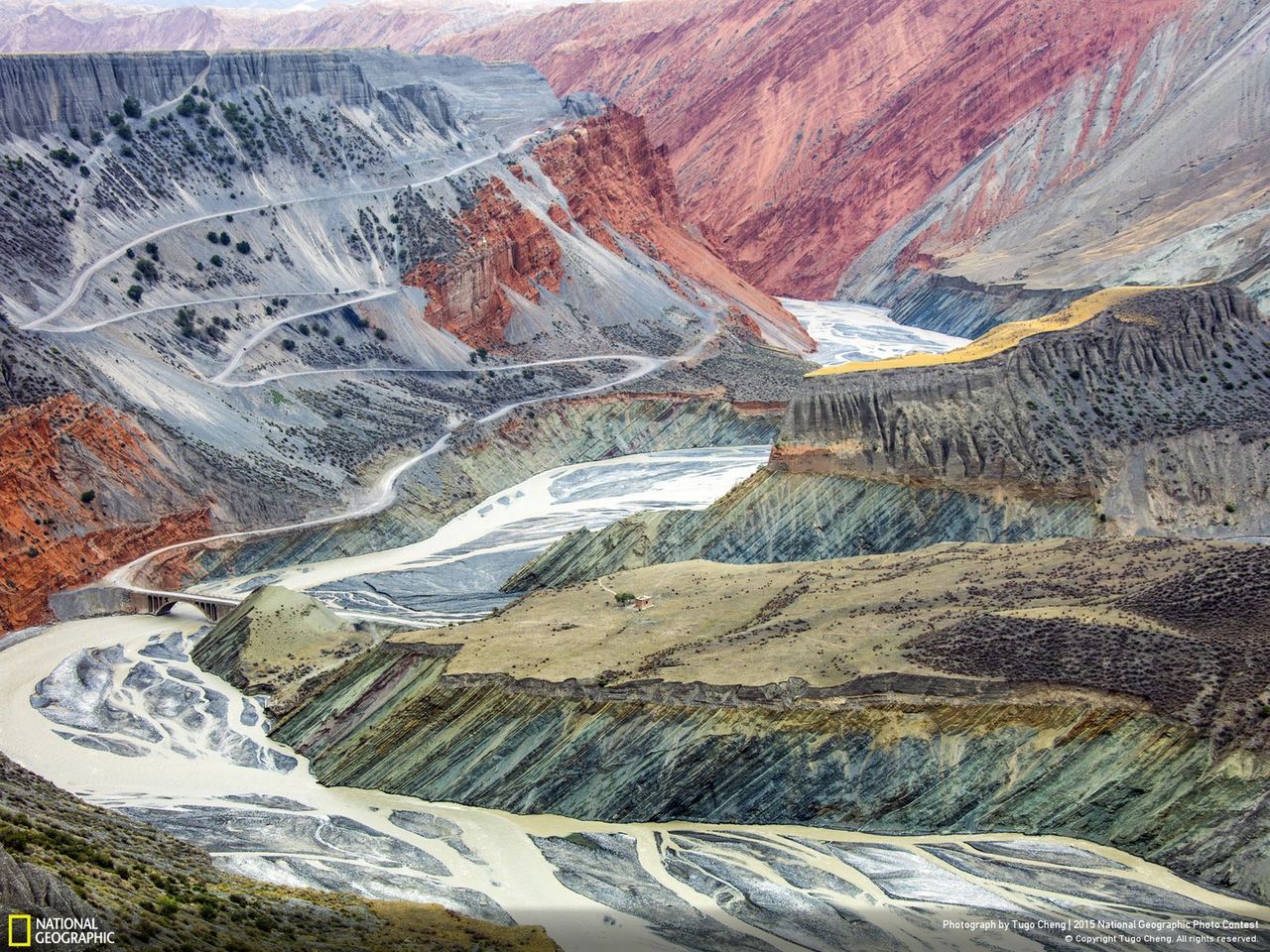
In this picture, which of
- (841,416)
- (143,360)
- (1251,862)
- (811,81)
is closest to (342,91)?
(143,360)

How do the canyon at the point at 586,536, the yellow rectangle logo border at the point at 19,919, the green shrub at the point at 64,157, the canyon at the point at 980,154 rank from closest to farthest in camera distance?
the yellow rectangle logo border at the point at 19,919 → the canyon at the point at 586,536 → the green shrub at the point at 64,157 → the canyon at the point at 980,154

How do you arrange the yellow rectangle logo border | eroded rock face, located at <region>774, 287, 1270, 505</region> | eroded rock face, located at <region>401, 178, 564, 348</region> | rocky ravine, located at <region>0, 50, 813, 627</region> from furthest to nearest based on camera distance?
eroded rock face, located at <region>401, 178, 564, 348</region>
rocky ravine, located at <region>0, 50, 813, 627</region>
eroded rock face, located at <region>774, 287, 1270, 505</region>
the yellow rectangle logo border

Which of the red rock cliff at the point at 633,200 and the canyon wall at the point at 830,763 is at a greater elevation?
the red rock cliff at the point at 633,200

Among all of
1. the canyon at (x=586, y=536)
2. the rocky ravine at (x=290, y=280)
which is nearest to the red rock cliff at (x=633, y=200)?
the rocky ravine at (x=290, y=280)

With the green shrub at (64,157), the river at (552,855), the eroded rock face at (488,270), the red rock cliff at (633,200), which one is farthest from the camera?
the red rock cliff at (633,200)

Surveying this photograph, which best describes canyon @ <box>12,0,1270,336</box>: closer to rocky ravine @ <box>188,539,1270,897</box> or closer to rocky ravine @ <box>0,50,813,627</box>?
rocky ravine @ <box>0,50,813,627</box>

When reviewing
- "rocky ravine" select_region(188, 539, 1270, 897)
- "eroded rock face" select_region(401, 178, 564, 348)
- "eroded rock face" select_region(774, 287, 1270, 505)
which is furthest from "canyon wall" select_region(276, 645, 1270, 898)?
"eroded rock face" select_region(401, 178, 564, 348)

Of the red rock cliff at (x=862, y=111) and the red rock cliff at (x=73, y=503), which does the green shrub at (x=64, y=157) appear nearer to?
the red rock cliff at (x=73, y=503)

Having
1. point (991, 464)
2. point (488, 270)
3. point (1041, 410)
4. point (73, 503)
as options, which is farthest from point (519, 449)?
point (991, 464)
